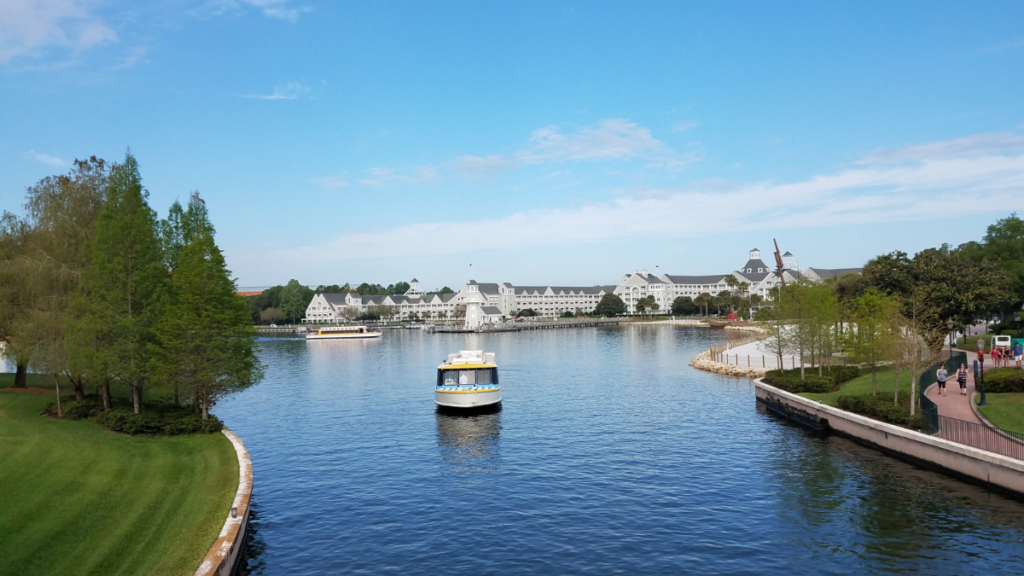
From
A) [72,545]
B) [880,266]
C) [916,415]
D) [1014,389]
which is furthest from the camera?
[880,266]

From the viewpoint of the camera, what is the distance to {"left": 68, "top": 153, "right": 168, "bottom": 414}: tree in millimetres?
32094

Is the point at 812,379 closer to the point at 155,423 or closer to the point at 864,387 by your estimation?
the point at 864,387

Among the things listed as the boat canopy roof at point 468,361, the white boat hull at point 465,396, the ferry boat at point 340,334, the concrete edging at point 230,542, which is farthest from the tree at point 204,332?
the ferry boat at point 340,334

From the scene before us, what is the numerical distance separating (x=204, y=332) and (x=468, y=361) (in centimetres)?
2086

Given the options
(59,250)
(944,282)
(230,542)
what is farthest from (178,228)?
(944,282)

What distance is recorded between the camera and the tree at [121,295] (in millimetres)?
32094

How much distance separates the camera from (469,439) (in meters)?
38.1

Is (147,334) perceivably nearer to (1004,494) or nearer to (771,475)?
(771,475)

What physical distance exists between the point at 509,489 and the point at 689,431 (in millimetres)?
14948

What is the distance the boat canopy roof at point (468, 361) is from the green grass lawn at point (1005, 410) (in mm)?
28611

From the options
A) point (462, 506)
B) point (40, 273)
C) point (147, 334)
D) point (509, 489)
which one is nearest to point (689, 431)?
point (509, 489)

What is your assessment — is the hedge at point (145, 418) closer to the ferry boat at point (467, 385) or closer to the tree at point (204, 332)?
the tree at point (204, 332)

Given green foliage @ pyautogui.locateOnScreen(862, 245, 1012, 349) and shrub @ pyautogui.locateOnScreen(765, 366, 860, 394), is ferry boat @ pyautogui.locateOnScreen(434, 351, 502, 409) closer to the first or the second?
shrub @ pyautogui.locateOnScreen(765, 366, 860, 394)

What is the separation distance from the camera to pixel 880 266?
63.7m
